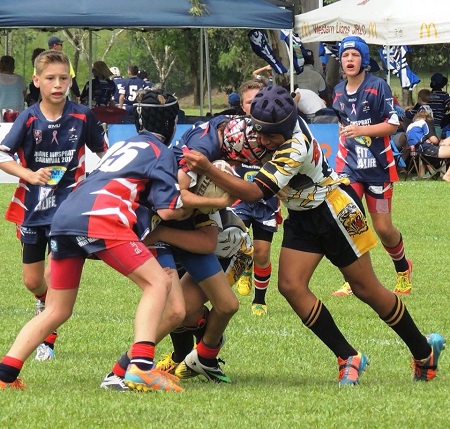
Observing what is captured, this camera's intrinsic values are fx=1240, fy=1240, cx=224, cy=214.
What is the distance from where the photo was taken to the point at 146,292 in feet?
20.2

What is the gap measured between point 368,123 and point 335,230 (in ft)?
12.2

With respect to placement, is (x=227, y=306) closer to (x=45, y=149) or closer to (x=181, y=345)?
(x=181, y=345)

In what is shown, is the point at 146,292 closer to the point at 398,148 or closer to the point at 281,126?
the point at 281,126

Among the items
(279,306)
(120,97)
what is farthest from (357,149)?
(120,97)

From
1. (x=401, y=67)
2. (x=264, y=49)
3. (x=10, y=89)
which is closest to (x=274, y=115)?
(x=10, y=89)

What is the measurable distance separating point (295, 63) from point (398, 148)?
9.24 ft

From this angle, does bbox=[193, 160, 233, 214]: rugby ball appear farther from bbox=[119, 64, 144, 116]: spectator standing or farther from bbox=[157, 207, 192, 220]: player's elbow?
bbox=[119, 64, 144, 116]: spectator standing

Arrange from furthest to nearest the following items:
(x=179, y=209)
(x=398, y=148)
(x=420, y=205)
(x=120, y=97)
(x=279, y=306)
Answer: (x=120, y=97) < (x=398, y=148) < (x=420, y=205) < (x=279, y=306) < (x=179, y=209)

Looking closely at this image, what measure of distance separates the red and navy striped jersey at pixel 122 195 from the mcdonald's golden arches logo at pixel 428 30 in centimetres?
Answer: 1455

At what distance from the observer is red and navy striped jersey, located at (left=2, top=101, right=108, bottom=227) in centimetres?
790

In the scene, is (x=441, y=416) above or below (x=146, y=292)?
below

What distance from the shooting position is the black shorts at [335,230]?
6855 millimetres

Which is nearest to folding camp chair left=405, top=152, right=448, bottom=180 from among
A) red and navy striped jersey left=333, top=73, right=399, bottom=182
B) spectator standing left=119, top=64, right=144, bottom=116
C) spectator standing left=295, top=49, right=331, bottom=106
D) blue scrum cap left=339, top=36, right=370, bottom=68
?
spectator standing left=295, top=49, right=331, bottom=106

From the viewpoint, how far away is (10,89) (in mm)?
21547
